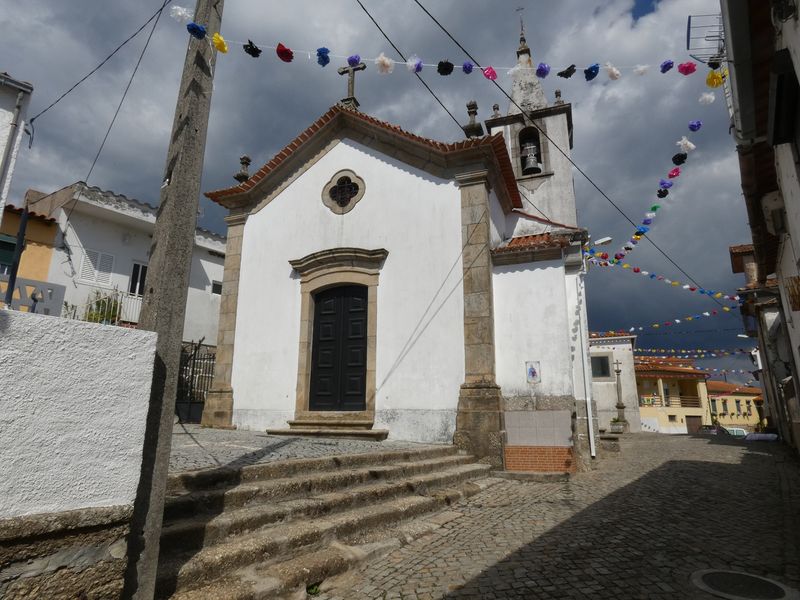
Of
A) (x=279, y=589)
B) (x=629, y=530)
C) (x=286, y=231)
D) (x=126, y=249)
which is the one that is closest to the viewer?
(x=279, y=589)

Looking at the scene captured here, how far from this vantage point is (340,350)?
9.08 meters

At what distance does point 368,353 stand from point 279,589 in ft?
18.7

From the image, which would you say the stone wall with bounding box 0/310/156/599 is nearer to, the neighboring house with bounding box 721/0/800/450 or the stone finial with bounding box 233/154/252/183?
the neighboring house with bounding box 721/0/800/450

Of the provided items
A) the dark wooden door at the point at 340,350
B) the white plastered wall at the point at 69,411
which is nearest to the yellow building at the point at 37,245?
the dark wooden door at the point at 340,350

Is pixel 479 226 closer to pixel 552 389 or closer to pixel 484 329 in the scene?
pixel 484 329

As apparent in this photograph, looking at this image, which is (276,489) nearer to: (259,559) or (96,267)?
(259,559)

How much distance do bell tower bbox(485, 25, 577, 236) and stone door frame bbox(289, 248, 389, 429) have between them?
226 inches

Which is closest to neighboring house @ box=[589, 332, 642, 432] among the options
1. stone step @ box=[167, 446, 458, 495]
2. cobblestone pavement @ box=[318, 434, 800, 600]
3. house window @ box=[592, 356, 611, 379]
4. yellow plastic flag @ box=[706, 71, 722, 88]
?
house window @ box=[592, 356, 611, 379]

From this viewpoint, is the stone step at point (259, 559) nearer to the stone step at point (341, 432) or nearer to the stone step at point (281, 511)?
the stone step at point (281, 511)

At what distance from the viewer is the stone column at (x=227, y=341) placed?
31.3ft

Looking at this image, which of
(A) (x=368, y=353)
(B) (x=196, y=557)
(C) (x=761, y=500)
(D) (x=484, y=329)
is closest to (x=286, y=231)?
(A) (x=368, y=353)

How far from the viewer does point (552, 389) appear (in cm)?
775

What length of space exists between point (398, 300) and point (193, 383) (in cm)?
633

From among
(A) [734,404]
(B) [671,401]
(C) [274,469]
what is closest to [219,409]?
(C) [274,469]
